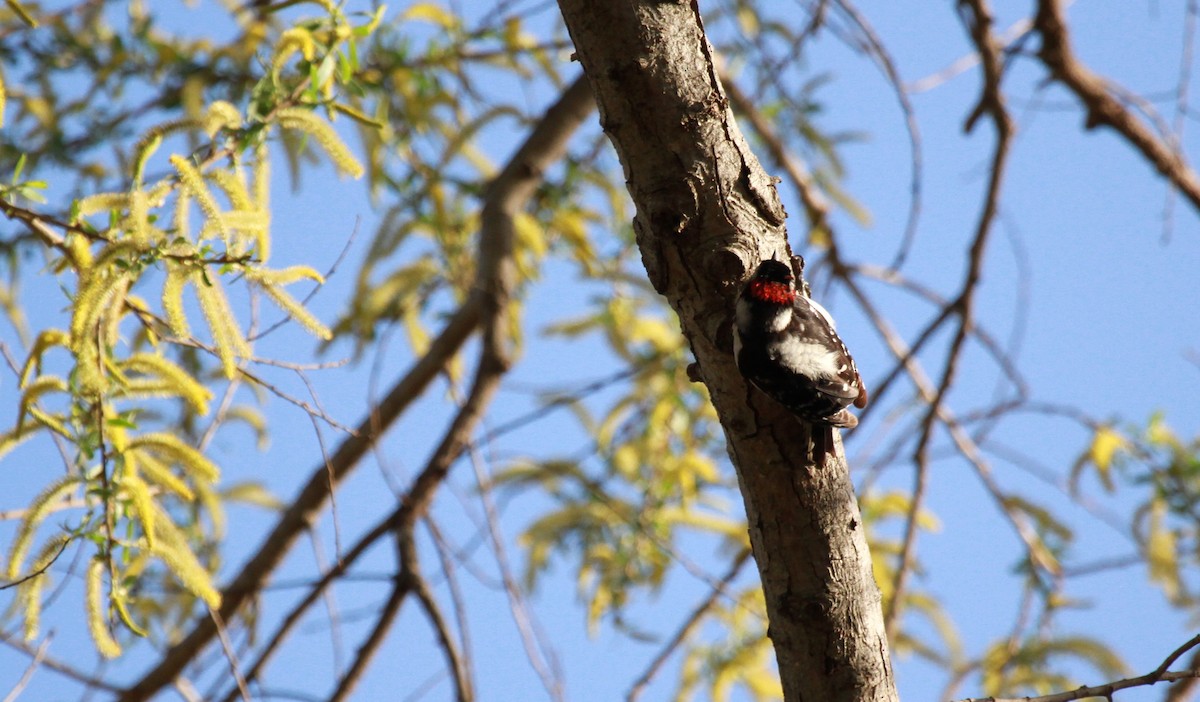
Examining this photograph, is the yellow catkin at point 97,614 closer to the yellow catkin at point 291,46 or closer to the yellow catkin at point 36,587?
the yellow catkin at point 36,587

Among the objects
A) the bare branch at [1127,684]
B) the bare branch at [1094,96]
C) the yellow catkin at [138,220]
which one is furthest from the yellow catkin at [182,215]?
the bare branch at [1094,96]

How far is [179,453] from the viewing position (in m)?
1.74

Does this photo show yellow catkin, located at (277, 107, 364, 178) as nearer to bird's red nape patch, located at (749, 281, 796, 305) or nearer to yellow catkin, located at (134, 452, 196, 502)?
yellow catkin, located at (134, 452, 196, 502)

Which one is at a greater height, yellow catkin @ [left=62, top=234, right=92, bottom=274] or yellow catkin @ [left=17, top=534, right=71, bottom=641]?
yellow catkin @ [left=62, top=234, right=92, bottom=274]

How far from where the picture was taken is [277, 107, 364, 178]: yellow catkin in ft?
5.84

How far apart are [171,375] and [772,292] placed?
3.24 ft

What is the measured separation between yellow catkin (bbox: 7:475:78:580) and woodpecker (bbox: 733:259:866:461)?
1.09m

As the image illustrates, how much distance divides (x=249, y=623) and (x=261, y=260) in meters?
1.57

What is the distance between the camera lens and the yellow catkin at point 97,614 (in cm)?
162

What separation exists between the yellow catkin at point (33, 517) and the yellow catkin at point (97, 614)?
102 millimetres

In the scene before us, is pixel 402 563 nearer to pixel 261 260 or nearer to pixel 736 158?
pixel 261 260

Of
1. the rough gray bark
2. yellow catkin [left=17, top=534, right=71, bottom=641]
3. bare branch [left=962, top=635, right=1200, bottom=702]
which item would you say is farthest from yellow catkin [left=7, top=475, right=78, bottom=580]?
bare branch [left=962, top=635, right=1200, bottom=702]

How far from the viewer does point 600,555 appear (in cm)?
324

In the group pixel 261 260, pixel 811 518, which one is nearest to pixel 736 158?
pixel 811 518
